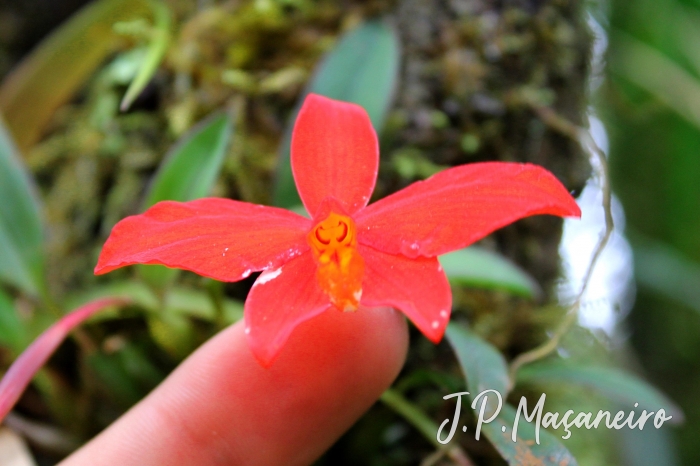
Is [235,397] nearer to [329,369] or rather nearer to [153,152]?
[329,369]

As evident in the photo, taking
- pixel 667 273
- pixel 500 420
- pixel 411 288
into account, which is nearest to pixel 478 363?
pixel 500 420

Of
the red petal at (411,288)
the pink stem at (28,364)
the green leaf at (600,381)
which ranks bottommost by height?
the green leaf at (600,381)

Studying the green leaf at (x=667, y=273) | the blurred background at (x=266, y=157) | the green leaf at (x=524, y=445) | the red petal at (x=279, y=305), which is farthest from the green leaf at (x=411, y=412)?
the green leaf at (x=667, y=273)

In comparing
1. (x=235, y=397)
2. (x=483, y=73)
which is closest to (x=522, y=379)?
(x=235, y=397)

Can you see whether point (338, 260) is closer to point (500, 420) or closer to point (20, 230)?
point (500, 420)

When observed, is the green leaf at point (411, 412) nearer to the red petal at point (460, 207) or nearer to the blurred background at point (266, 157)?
the blurred background at point (266, 157)

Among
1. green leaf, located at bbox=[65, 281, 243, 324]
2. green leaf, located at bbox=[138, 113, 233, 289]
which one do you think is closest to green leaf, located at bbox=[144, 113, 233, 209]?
green leaf, located at bbox=[138, 113, 233, 289]

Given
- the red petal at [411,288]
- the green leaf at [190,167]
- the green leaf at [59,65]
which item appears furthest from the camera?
the green leaf at [59,65]
